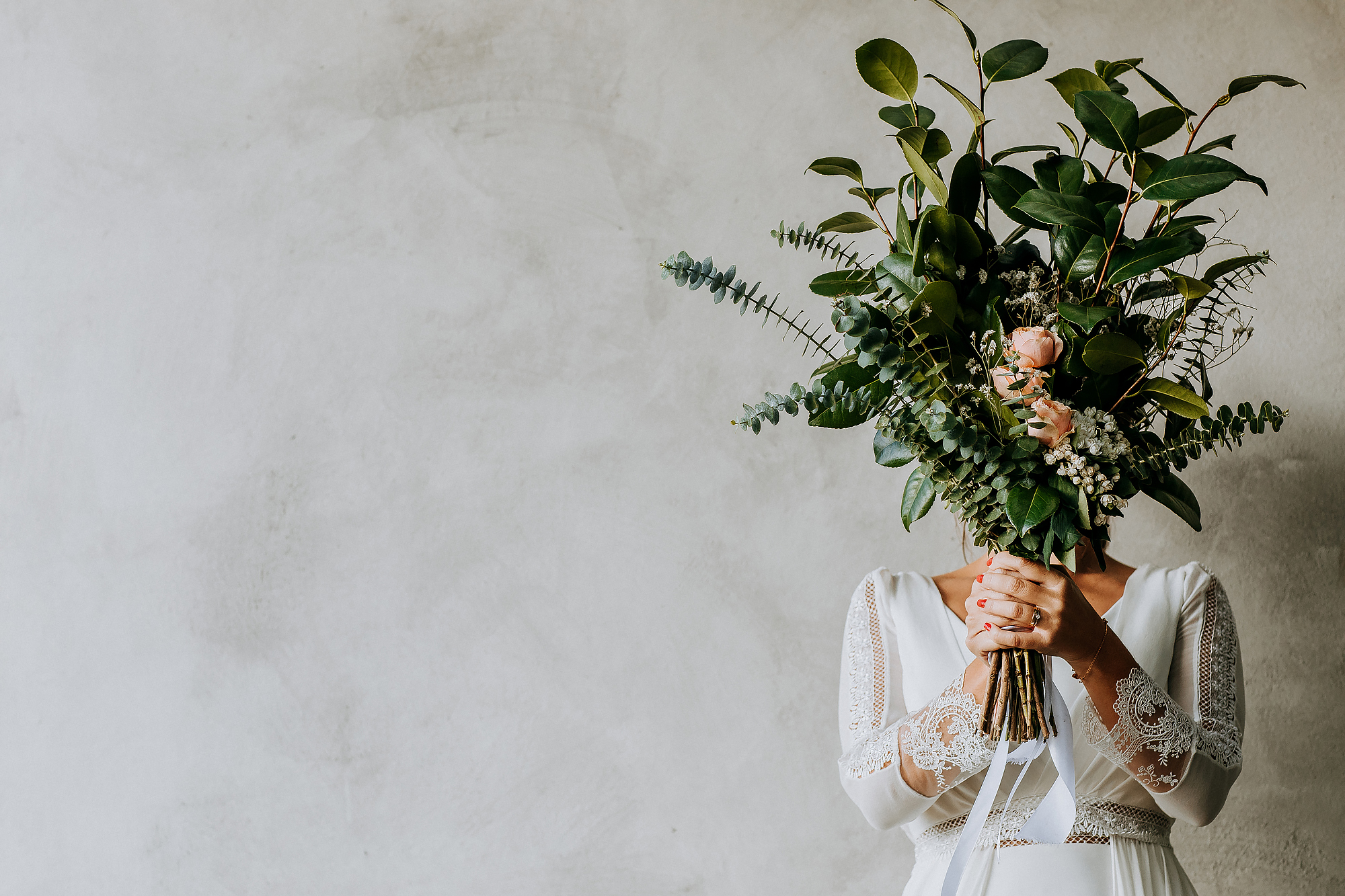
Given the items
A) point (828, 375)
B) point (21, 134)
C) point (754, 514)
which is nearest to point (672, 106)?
point (754, 514)

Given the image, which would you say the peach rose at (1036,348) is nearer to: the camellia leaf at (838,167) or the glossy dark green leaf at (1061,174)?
the glossy dark green leaf at (1061,174)

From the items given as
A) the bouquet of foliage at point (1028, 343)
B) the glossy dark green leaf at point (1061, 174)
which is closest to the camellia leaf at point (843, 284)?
the bouquet of foliage at point (1028, 343)

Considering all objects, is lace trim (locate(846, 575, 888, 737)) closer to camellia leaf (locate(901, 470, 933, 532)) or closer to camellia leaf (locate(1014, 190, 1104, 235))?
camellia leaf (locate(901, 470, 933, 532))

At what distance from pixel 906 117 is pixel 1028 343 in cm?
39

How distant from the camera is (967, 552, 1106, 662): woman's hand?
42.7 inches

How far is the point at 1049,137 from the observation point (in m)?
1.85

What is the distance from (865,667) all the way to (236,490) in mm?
1310

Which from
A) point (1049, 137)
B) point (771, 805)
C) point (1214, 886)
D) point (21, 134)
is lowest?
point (771, 805)

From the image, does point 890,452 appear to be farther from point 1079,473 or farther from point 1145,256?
point 1145,256

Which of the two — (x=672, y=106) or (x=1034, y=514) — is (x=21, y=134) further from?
(x=1034, y=514)

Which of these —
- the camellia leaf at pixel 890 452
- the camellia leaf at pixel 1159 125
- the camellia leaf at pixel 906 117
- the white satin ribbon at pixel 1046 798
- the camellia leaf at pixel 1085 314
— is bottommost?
the white satin ribbon at pixel 1046 798

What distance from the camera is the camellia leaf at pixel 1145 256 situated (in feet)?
3.44

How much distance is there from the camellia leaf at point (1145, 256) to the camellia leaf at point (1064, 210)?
0.04 meters

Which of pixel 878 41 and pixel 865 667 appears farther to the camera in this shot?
pixel 865 667
